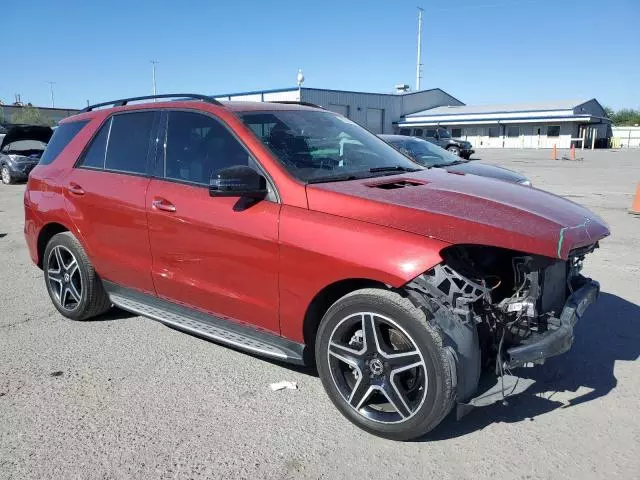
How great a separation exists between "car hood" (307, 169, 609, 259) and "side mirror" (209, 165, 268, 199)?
0.33m

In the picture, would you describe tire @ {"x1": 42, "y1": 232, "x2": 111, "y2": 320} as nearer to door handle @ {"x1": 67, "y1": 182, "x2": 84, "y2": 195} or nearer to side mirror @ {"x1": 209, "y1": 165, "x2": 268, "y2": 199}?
door handle @ {"x1": 67, "y1": 182, "x2": 84, "y2": 195}

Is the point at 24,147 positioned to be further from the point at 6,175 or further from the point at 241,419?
the point at 241,419

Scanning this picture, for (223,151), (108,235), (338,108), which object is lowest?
(108,235)

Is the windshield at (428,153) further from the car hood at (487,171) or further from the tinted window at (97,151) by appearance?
the tinted window at (97,151)

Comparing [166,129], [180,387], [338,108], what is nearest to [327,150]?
[166,129]

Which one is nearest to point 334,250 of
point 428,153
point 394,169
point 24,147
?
point 394,169

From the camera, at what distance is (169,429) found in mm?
3094

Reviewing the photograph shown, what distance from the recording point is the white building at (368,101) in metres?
39.7

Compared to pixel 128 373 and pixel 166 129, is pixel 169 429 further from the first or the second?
pixel 166 129

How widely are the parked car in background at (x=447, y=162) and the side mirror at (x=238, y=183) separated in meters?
5.13

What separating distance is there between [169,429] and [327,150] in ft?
6.81

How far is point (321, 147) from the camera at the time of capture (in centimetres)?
384

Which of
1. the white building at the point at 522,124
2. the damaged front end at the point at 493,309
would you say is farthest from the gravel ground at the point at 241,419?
the white building at the point at 522,124

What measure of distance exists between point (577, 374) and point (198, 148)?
3038 mm
